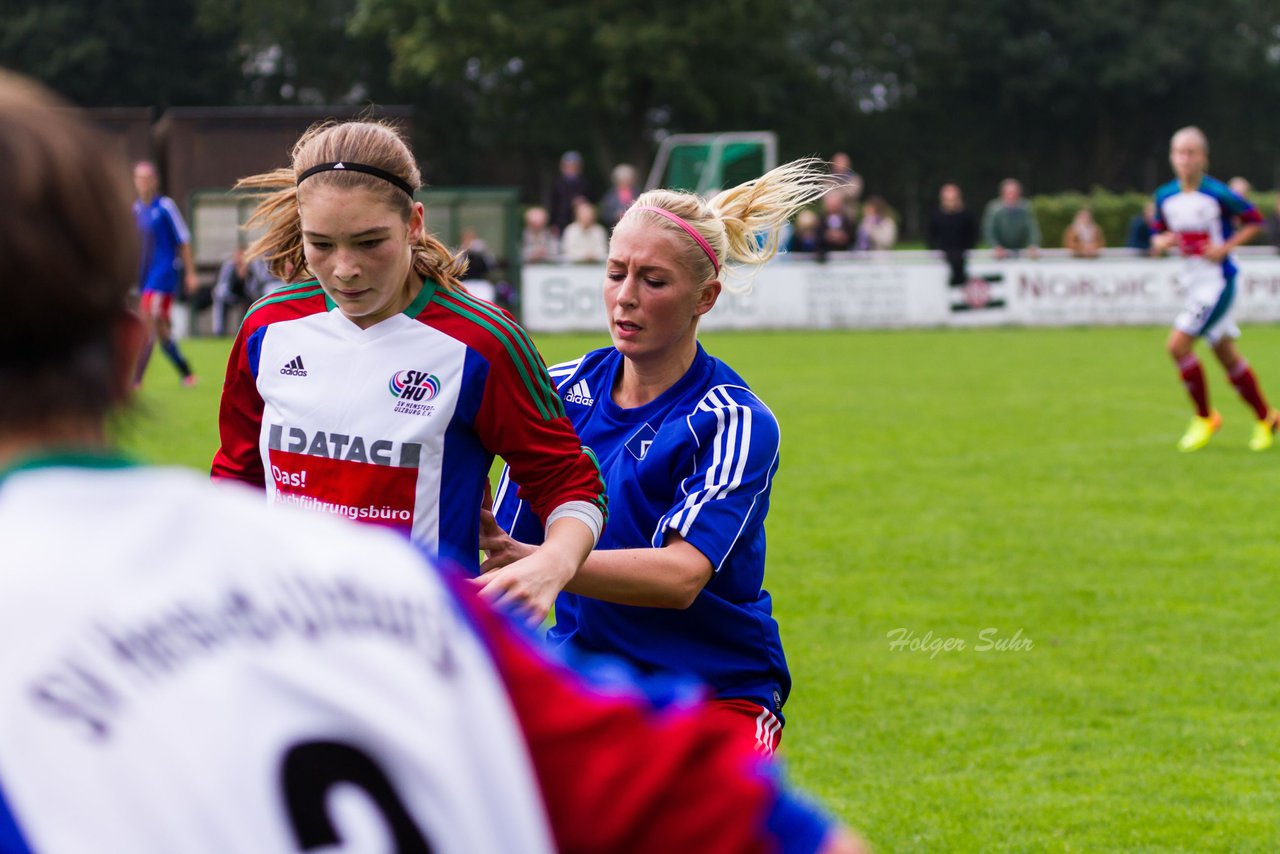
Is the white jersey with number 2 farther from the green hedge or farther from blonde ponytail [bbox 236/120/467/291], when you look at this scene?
the green hedge

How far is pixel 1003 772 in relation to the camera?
507cm

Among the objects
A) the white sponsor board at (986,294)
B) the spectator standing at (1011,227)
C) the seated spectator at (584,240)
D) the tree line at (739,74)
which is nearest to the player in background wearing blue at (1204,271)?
the white sponsor board at (986,294)

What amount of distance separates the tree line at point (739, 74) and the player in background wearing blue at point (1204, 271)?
116ft

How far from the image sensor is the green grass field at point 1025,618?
480 cm

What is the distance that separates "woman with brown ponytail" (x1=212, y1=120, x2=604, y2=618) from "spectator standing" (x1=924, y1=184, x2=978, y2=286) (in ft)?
66.2

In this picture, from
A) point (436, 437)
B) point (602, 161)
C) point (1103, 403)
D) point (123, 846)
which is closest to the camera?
point (123, 846)

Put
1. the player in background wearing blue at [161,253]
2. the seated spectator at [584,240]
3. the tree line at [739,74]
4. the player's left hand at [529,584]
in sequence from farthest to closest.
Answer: the tree line at [739,74]
the seated spectator at [584,240]
the player in background wearing blue at [161,253]
the player's left hand at [529,584]

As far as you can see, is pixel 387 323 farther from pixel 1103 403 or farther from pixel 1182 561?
pixel 1103 403

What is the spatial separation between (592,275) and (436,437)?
19564 mm

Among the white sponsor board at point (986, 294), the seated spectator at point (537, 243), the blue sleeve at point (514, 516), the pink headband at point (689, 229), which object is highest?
the pink headband at point (689, 229)

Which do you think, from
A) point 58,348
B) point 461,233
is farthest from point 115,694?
point 461,233

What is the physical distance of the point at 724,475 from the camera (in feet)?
10.7

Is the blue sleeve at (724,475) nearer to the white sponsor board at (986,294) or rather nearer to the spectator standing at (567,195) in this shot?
the white sponsor board at (986,294)

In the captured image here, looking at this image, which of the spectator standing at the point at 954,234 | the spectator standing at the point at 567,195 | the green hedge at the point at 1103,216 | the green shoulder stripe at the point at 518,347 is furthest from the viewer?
the green hedge at the point at 1103,216
